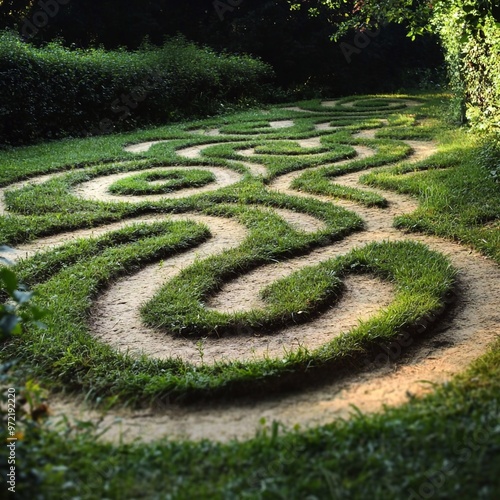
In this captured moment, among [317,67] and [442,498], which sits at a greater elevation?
[317,67]

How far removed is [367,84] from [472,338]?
20011 mm

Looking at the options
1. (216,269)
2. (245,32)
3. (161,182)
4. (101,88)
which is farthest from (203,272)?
(245,32)

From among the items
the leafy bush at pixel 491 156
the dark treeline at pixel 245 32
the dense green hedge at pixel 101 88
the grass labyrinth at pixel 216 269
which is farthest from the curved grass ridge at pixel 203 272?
the dark treeline at pixel 245 32

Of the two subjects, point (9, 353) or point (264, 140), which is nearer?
point (9, 353)

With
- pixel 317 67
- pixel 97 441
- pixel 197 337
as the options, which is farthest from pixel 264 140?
pixel 317 67

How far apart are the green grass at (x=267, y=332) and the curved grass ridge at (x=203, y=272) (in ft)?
0.04

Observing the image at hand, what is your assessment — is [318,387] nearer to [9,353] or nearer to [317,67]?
[9,353]

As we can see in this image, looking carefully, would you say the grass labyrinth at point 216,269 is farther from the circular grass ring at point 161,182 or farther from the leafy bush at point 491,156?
the leafy bush at point 491,156

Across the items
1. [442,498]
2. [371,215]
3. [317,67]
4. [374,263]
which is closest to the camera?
[442,498]

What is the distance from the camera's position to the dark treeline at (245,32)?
19.9 meters

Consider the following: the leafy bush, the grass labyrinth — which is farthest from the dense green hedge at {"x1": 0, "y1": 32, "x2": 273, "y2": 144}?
the leafy bush

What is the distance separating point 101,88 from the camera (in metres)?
12.5

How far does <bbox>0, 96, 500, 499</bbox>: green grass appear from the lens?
2107 mm

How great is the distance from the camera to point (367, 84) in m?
22.3
